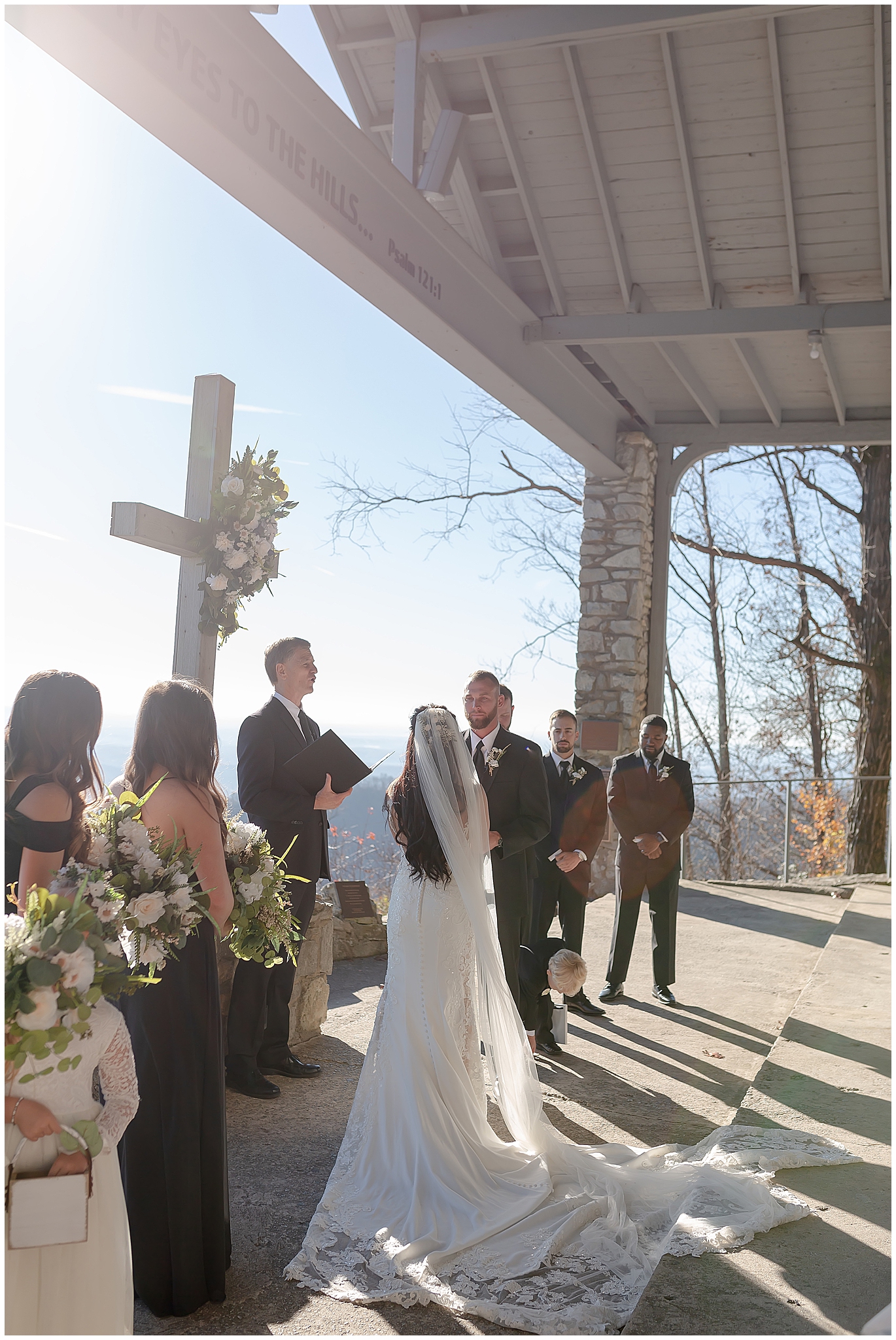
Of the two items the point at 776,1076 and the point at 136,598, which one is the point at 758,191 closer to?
the point at 776,1076

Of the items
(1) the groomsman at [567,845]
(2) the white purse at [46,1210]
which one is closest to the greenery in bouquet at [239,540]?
(1) the groomsman at [567,845]

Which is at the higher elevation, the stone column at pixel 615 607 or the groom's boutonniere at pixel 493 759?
the stone column at pixel 615 607

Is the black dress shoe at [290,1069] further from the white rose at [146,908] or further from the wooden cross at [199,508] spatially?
the white rose at [146,908]

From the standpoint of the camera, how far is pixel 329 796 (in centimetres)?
476

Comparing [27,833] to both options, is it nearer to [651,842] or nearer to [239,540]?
[239,540]

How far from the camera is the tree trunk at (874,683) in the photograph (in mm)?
13555

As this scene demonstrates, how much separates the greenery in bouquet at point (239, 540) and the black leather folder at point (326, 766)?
0.66 m

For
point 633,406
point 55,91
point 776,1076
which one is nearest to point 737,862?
point 633,406

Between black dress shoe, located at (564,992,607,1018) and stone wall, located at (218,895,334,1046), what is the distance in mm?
1734

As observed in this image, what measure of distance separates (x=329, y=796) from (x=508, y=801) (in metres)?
1.09

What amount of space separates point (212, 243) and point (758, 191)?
1286cm

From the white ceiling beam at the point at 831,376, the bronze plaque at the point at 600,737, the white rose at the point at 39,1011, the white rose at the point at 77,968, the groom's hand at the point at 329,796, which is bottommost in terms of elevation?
the white rose at the point at 39,1011

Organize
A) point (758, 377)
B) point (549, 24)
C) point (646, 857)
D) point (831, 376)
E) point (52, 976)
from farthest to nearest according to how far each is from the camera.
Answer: point (758, 377)
point (831, 376)
point (646, 857)
point (549, 24)
point (52, 976)

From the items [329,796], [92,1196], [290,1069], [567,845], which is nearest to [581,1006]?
[567,845]
